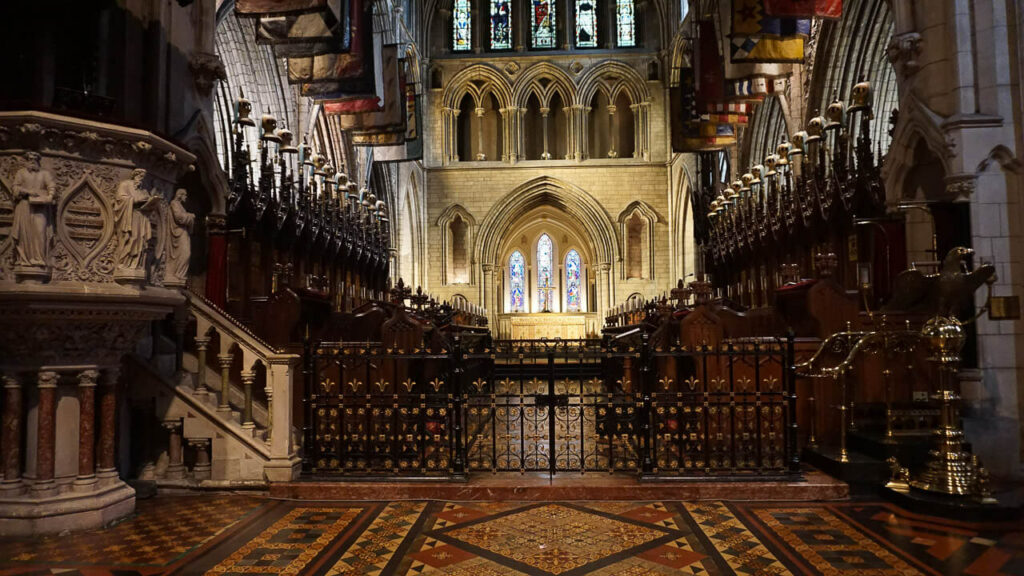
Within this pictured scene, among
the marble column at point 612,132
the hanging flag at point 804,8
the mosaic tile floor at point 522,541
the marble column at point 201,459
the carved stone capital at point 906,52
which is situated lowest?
the mosaic tile floor at point 522,541

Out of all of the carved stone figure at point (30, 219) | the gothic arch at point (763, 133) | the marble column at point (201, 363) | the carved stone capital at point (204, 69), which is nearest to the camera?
the carved stone figure at point (30, 219)

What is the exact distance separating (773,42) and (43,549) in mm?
10439

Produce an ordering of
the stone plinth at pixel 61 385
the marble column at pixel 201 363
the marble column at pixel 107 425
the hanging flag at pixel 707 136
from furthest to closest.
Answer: the hanging flag at pixel 707 136 < the marble column at pixel 201 363 < the marble column at pixel 107 425 < the stone plinth at pixel 61 385

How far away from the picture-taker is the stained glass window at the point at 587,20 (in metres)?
27.4

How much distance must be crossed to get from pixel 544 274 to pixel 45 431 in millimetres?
25699

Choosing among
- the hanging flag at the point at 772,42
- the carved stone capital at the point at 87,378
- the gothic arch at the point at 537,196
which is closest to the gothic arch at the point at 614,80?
the gothic arch at the point at 537,196

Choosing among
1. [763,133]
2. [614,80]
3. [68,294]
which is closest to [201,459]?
[68,294]

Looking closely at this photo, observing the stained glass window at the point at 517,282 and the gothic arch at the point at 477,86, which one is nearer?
the gothic arch at the point at 477,86

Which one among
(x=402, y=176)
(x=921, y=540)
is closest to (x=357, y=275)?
(x=402, y=176)

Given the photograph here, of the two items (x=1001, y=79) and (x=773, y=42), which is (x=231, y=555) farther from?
(x=773, y=42)

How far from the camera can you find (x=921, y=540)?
13.7ft

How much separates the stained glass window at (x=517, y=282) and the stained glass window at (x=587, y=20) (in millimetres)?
8736

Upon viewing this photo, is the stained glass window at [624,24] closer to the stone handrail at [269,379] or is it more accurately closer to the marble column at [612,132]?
the marble column at [612,132]

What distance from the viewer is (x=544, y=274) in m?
29.8
